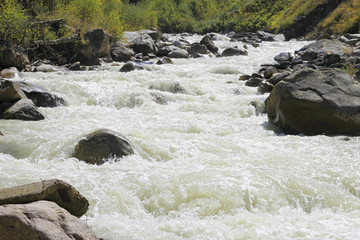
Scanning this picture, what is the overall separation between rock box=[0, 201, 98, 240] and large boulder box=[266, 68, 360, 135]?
5.78m

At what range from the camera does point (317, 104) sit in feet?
24.7

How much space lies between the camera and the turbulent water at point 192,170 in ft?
12.8

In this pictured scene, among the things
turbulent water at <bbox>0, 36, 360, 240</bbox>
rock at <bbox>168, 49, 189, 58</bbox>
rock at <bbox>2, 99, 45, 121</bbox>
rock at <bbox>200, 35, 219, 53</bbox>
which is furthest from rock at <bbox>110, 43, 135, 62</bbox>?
rock at <bbox>2, 99, 45, 121</bbox>

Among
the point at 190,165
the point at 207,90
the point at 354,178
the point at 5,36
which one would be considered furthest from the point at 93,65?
the point at 354,178

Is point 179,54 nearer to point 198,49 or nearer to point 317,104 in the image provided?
point 198,49

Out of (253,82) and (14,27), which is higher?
(14,27)

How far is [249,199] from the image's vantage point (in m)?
4.39

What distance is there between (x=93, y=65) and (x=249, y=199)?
11.9 meters

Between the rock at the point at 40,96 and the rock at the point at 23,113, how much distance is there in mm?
934

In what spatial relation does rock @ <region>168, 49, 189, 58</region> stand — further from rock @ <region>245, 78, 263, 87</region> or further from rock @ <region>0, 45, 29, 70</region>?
rock @ <region>0, 45, 29, 70</region>

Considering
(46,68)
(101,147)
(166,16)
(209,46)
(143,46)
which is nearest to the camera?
(101,147)

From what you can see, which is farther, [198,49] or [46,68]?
[198,49]

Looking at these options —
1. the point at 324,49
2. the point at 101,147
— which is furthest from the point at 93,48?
the point at 101,147

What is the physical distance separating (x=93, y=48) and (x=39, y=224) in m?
13.5
